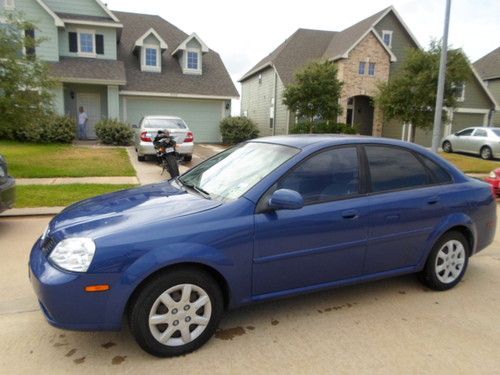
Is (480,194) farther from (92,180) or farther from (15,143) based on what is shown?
(15,143)

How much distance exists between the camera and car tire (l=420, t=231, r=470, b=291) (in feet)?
13.7

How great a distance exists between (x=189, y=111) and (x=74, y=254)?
20.9 metres

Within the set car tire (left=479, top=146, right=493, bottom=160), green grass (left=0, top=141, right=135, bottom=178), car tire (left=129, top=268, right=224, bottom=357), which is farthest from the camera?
car tire (left=479, top=146, right=493, bottom=160)

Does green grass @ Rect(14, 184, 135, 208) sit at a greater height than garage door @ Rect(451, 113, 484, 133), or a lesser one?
lesser

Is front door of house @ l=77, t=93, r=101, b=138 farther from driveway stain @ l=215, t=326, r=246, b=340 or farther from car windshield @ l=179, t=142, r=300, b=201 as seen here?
driveway stain @ l=215, t=326, r=246, b=340

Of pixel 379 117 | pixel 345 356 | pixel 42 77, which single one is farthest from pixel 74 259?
pixel 379 117

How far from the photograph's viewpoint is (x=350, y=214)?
141 inches

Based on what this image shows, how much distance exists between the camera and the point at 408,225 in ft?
12.8

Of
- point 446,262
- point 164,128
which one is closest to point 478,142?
point 164,128

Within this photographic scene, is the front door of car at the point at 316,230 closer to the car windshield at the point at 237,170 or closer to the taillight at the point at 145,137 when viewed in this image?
the car windshield at the point at 237,170

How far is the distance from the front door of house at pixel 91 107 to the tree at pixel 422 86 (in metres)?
14.3

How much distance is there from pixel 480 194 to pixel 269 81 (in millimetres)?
23850

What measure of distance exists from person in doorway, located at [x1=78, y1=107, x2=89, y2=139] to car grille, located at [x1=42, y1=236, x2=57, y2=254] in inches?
745

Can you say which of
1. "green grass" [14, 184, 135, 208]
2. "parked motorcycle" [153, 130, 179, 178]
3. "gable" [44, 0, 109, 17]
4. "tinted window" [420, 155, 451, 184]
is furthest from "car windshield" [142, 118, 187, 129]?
"gable" [44, 0, 109, 17]
